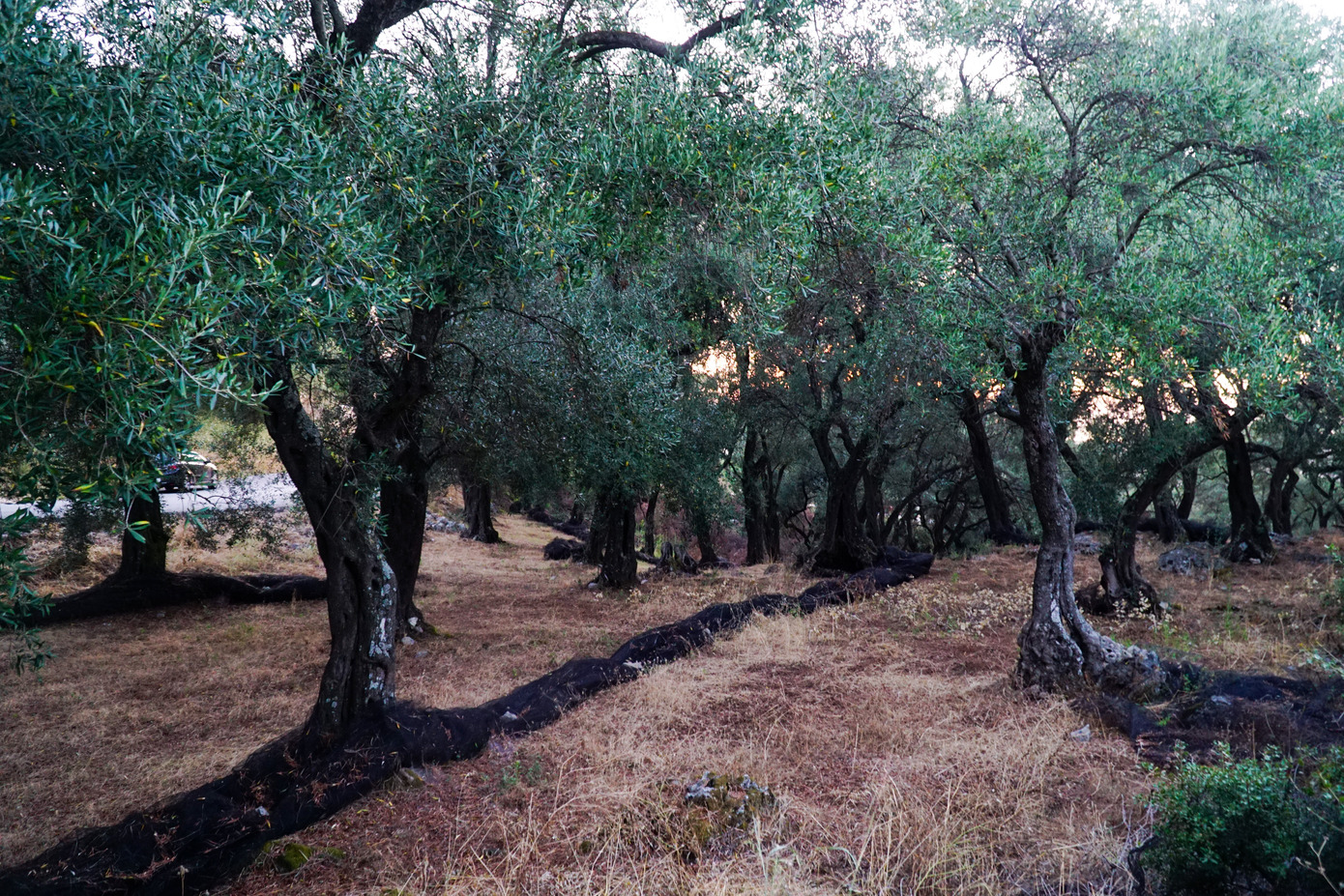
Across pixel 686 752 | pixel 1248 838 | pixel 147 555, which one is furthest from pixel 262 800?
pixel 147 555

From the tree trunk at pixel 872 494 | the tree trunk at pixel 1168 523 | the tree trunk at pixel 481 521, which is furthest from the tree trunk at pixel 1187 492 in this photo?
the tree trunk at pixel 481 521

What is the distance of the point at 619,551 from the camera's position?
17.8 meters

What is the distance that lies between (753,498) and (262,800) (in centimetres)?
1813

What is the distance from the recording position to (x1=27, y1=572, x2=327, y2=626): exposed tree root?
13844 millimetres

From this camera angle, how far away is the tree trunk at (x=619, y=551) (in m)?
17.5

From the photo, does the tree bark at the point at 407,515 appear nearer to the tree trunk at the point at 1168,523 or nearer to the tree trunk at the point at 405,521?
the tree trunk at the point at 405,521

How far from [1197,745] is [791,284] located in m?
4.88

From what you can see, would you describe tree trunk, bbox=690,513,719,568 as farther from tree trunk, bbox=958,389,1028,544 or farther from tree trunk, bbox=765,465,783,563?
tree trunk, bbox=958,389,1028,544

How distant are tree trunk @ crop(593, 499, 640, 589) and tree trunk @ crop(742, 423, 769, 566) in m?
4.28

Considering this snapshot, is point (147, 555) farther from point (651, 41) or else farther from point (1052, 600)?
point (1052, 600)

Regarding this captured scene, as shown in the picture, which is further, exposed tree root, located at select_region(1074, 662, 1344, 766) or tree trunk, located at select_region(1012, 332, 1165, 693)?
tree trunk, located at select_region(1012, 332, 1165, 693)

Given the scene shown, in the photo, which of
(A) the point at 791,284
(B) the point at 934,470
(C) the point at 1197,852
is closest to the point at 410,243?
(A) the point at 791,284

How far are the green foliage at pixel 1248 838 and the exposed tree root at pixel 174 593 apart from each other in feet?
49.5

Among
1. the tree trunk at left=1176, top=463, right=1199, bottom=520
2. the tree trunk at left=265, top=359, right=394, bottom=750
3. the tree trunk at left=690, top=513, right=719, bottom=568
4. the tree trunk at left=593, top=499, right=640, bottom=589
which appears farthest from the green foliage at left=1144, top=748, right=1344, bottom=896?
the tree trunk at left=1176, top=463, right=1199, bottom=520
